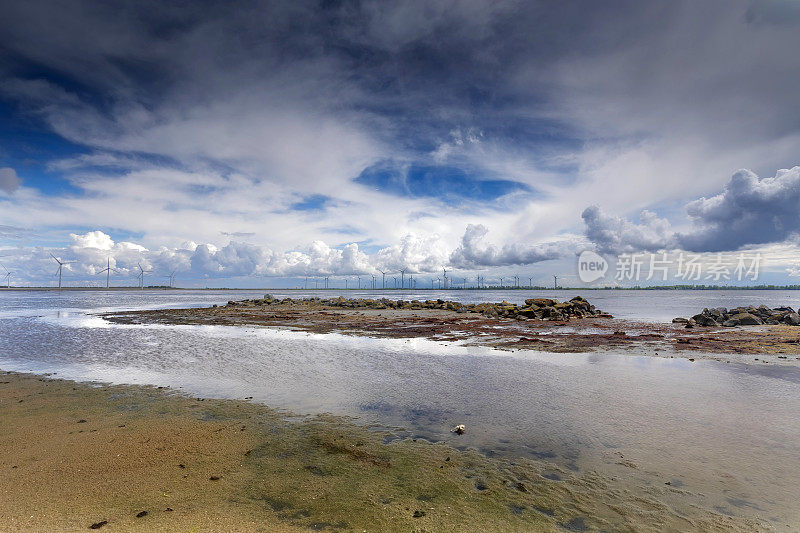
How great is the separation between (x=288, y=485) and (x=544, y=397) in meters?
7.80

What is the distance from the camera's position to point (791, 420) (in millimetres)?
8977

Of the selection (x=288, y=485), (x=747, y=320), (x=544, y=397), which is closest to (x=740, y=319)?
(x=747, y=320)

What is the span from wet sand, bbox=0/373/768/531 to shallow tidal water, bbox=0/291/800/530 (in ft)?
2.32

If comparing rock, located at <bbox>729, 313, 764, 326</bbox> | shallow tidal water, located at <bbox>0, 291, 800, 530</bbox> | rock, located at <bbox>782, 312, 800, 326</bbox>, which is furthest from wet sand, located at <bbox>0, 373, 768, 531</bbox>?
rock, located at <bbox>782, 312, 800, 326</bbox>

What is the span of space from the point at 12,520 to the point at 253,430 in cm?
375

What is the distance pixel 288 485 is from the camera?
19.1ft

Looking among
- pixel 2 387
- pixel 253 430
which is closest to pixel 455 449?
pixel 253 430

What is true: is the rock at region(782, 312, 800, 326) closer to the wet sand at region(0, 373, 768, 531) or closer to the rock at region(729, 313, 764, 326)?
the rock at region(729, 313, 764, 326)

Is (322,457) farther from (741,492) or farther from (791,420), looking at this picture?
(791,420)

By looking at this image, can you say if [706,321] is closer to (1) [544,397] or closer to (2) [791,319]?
(2) [791,319]

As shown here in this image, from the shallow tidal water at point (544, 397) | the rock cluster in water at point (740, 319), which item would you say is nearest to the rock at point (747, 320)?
the rock cluster in water at point (740, 319)

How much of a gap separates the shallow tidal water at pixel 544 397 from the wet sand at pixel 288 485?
71 cm

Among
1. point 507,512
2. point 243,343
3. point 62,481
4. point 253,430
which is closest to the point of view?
point 507,512

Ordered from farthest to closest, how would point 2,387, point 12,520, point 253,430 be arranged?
point 2,387 < point 253,430 < point 12,520
